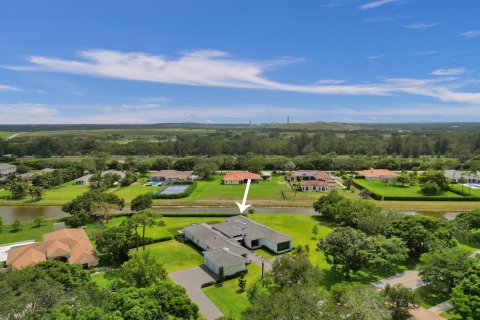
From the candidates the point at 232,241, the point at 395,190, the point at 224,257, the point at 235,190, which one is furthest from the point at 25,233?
the point at 395,190

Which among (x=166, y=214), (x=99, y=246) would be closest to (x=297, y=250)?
(x=99, y=246)

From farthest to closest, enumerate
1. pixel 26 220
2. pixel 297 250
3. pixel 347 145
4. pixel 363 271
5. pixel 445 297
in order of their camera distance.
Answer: pixel 347 145, pixel 26 220, pixel 297 250, pixel 363 271, pixel 445 297

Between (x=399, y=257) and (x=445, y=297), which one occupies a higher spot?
(x=399, y=257)

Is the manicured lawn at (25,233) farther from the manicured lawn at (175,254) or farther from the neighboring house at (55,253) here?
the manicured lawn at (175,254)

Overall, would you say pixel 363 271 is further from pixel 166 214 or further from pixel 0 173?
pixel 0 173

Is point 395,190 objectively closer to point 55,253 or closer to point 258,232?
point 258,232

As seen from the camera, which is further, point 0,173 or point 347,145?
point 347,145
